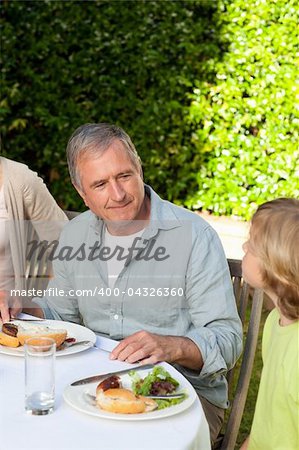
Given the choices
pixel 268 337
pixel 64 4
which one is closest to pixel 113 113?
pixel 64 4

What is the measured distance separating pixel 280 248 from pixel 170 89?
4157 millimetres

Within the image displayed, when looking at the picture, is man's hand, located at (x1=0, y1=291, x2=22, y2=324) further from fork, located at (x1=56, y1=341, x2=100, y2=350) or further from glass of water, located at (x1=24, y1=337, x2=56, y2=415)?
glass of water, located at (x1=24, y1=337, x2=56, y2=415)

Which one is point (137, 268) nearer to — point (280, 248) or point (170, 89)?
point (280, 248)

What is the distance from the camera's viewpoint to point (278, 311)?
6.52 ft

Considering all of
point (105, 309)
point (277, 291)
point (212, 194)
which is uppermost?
point (277, 291)

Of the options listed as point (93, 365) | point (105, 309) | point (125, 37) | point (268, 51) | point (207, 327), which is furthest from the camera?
point (125, 37)

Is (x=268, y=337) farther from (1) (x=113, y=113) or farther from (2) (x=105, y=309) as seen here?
(1) (x=113, y=113)

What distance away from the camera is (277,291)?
1.87m

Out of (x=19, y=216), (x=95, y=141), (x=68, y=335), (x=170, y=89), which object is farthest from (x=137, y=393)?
(x=170, y=89)

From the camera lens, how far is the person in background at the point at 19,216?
3.05 metres

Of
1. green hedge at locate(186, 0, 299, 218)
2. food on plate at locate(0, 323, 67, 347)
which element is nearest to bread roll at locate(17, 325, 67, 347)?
food on plate at locate(0, 323, 67, 347)

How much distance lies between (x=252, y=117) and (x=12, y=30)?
2086 millimetres

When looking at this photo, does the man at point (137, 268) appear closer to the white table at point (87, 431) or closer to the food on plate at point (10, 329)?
the food on plate at point (10, 329)

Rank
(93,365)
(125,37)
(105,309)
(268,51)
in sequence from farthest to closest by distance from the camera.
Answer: (125,37) < (268,51) < (105,309) < (93,365)
